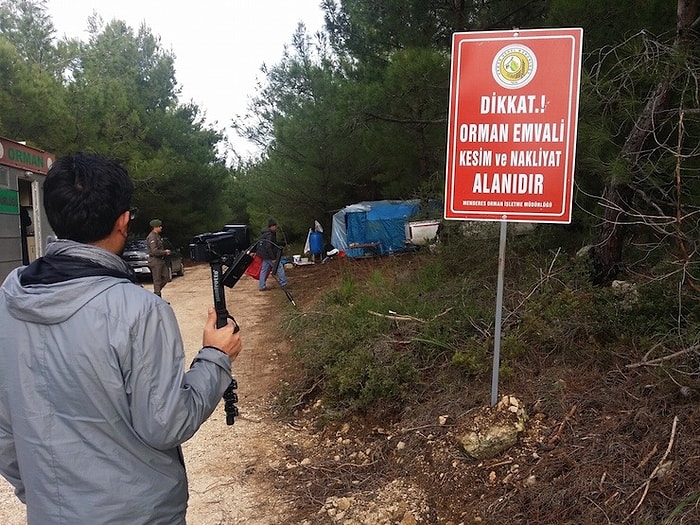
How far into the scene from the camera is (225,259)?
2.61m

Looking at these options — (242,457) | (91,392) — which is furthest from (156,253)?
(91,392)

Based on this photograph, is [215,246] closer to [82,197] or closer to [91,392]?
[82,197]

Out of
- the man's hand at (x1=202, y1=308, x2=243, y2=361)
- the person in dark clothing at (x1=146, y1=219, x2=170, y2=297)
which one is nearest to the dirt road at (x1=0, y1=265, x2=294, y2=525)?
the man's hand at (x1=202, y1=308, x2=243, y2=361)

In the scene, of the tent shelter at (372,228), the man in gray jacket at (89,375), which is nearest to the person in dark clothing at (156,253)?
→ the tent shelter at (372,228)

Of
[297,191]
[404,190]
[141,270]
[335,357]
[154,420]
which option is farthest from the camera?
[297,191]

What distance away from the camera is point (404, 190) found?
1329cm

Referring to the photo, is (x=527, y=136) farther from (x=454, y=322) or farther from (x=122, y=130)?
(x=122, y=130)

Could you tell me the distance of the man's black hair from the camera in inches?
61.0

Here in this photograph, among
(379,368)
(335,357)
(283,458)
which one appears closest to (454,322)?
(379,368)

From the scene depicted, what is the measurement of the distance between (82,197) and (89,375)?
1.60ft

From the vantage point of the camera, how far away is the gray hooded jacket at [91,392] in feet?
4.84

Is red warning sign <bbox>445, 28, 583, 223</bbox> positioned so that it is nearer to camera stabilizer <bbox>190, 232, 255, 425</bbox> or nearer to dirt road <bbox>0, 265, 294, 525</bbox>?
camera stabilizer <bbox>190, 232, 255, 425</bbox>

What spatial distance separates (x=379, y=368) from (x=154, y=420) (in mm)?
3356

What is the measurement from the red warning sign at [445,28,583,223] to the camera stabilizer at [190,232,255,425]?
163cm
